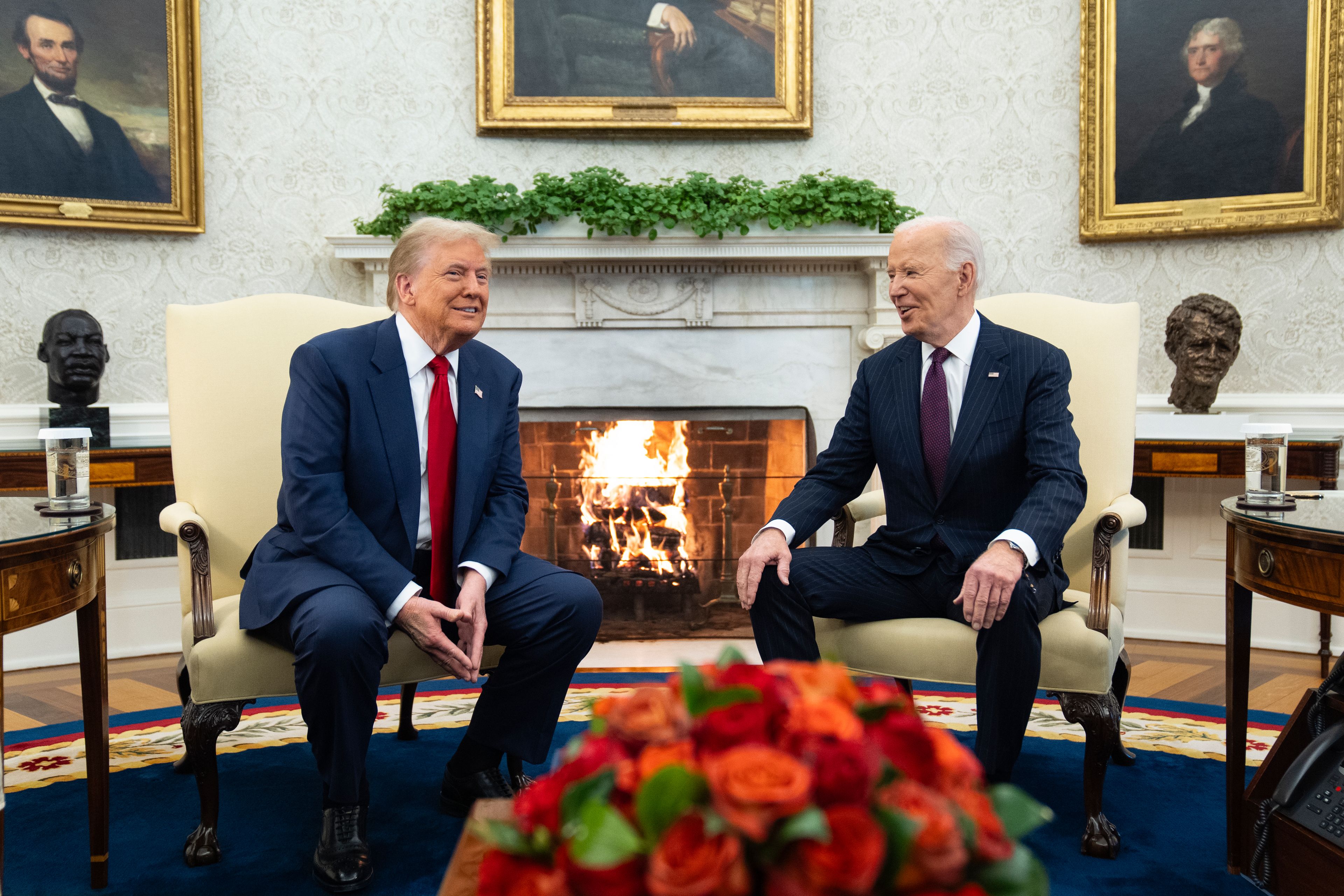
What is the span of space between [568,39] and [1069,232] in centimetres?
247

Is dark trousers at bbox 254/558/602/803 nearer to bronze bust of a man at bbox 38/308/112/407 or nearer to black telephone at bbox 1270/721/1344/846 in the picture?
black telephone at bbox 1270/721/1344/846

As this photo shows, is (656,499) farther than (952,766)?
Yes

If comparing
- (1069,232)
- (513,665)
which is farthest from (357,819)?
(1069,232)

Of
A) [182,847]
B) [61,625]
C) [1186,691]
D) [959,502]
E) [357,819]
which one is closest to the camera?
[357,819]

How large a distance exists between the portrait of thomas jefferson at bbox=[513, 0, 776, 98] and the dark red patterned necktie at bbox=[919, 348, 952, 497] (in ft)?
7.69

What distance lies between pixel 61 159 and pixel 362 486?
2.81 metres

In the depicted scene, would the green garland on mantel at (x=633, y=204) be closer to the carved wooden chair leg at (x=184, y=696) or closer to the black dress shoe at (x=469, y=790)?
the carved wooden chair leg at (x=184, y=696)

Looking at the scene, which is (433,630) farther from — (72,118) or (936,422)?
(72,118)

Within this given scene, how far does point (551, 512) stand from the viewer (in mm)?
3957

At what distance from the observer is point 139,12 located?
149 inches

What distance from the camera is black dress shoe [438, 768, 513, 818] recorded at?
213cm

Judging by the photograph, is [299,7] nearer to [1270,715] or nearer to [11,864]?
[11,864]

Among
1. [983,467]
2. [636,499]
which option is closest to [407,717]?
[636,499]

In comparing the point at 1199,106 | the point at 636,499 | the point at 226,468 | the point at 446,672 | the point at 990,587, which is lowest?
the point at 446,672
